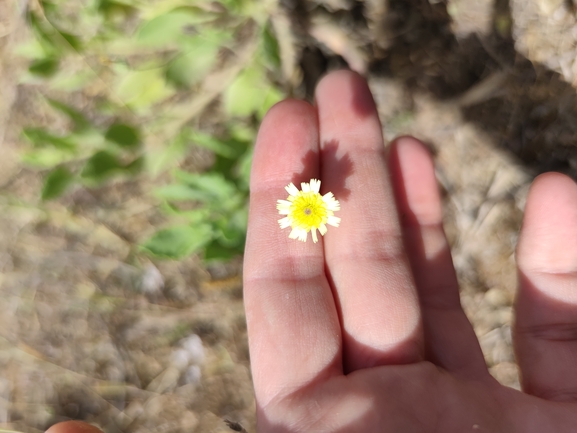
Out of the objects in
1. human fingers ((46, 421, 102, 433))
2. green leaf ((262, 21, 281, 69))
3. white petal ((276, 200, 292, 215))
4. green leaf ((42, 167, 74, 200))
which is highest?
green leaf ((262, 21, 281, 69))

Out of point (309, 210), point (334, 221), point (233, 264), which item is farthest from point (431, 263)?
point (233, 264)

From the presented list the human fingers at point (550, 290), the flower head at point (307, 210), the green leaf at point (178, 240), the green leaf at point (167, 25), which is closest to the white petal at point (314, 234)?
the flower head at point (307, 210)

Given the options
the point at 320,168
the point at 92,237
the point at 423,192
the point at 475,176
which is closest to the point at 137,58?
the point at 92,237

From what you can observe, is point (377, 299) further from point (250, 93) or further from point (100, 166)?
point (100, 166)

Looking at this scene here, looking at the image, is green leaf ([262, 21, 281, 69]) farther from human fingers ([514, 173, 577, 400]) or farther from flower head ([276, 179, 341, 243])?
human fingers ([514, 173, 577, 400])

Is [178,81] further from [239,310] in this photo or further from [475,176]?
[475,176]

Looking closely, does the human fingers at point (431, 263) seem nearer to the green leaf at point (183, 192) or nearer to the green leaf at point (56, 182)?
the green leaf at point (183, 192)

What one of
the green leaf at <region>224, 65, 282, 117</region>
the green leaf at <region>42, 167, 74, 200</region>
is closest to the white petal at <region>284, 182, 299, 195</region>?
the green leaf at <region>224, 65, 282, 117</region>
